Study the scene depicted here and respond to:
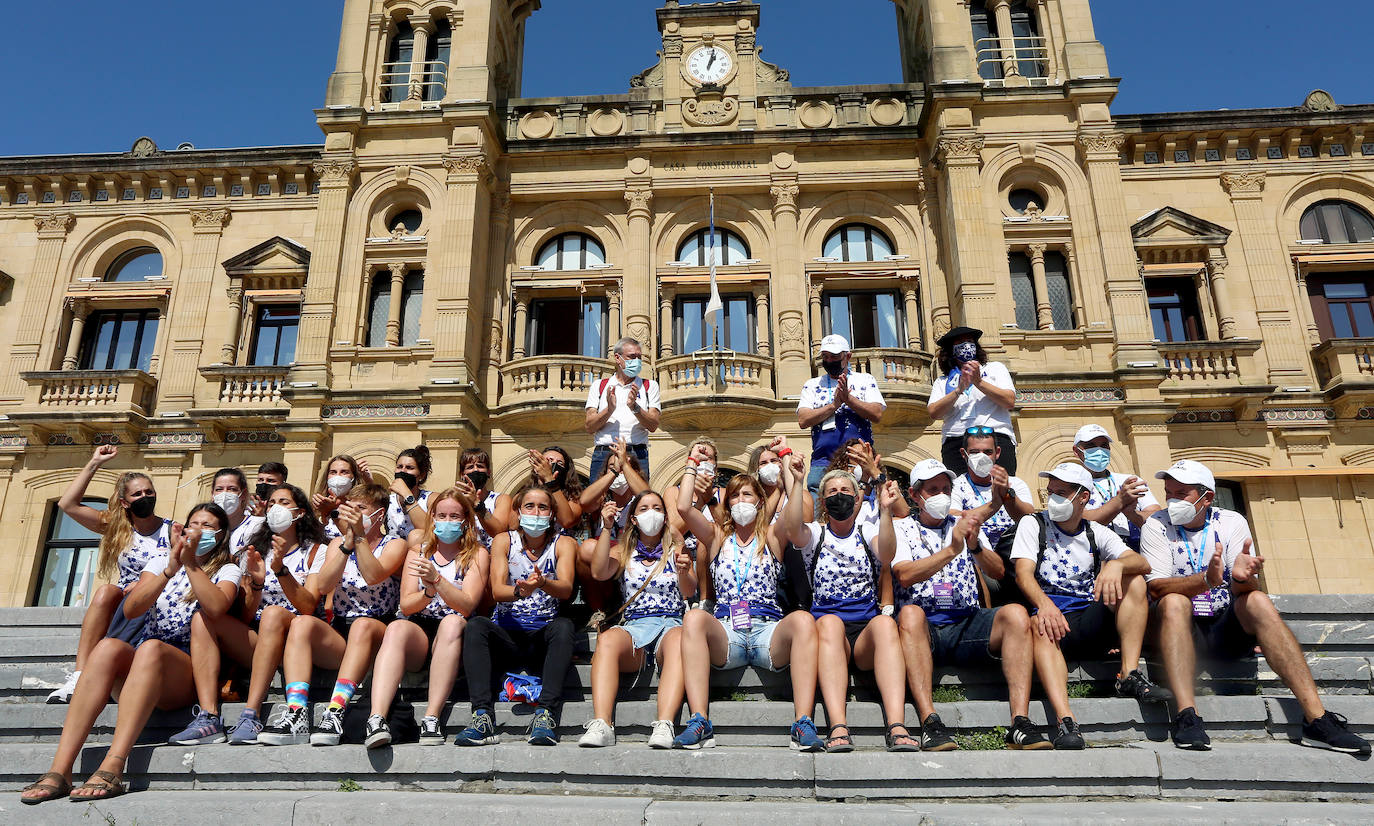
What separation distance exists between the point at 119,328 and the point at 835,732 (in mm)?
22779

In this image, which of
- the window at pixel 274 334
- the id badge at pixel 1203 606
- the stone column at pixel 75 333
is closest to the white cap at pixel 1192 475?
the id badge at pixel 1203 606

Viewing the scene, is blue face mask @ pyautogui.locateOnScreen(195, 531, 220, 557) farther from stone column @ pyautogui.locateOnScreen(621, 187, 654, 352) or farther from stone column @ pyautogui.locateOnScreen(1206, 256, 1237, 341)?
stone column @ pyautogui.locateOnScreen(1206, 256, 1237, 341)

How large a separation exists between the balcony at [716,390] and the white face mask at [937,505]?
10877 millimetres

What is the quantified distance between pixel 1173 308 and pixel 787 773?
753 inches

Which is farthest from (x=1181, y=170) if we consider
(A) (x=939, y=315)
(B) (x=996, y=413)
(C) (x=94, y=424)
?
(C) (x=94, y=424)

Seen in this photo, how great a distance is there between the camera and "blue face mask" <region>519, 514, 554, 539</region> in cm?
672

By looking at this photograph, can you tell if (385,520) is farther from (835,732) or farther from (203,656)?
(835,732)

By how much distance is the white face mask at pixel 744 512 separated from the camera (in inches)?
261

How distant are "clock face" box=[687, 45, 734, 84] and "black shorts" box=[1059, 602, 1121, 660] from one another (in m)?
17.6

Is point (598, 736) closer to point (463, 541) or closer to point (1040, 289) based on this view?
point (463, 541)

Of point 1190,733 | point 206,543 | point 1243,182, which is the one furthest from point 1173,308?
point 206,543

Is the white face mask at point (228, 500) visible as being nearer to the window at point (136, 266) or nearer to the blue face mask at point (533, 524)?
the blue face mask at point (533, 524)

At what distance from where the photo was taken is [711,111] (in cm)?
2031

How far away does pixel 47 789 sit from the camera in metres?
5.25
